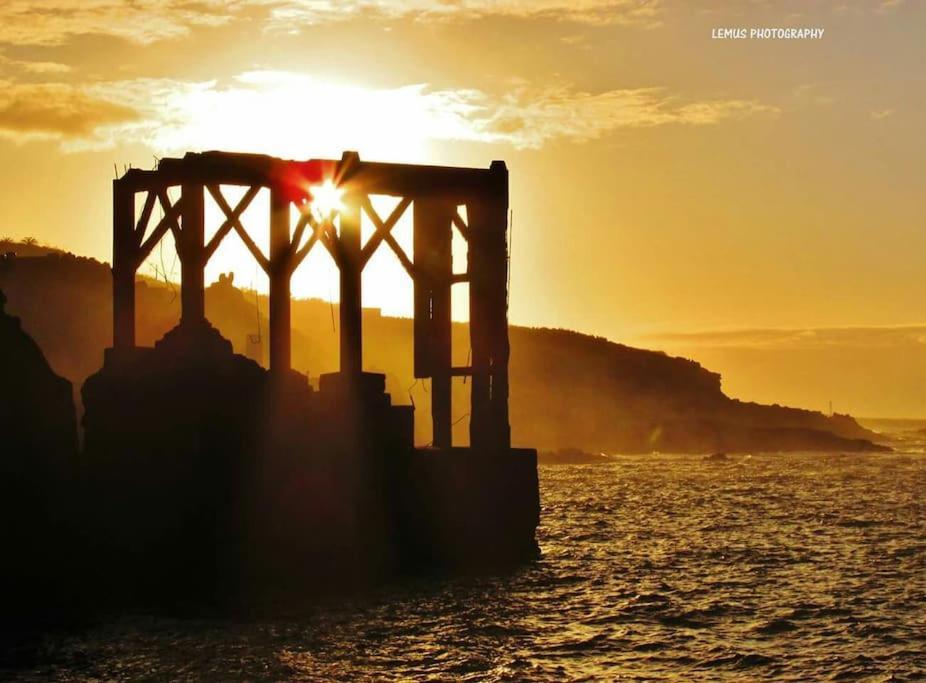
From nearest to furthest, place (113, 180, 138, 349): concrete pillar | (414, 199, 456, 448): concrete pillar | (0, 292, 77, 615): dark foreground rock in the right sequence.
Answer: (0, 292, 77, 615): dark foreground rock < (113, 180, 138, 349): concrete pillar < (414, 199, 456, 448): concrete pillar

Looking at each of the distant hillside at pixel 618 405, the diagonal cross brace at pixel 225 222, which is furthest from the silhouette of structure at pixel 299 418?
the distant hillside at pixel 618 405

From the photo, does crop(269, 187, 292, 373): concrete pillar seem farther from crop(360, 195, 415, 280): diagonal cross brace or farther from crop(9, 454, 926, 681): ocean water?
crop(9, 454, 926, 681): ocean water

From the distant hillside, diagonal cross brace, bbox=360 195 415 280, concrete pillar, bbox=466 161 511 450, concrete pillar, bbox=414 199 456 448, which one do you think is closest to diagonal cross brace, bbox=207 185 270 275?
diagonal cross brace, bbox=360 195 415 280

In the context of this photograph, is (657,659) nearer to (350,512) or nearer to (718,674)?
(718,674)

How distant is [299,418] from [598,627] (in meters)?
6.42

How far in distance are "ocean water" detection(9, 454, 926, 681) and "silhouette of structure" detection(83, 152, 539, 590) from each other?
1.45m

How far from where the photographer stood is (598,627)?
2044cm

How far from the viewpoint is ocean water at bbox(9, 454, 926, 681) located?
1698 centimetres

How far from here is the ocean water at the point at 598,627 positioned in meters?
17.0

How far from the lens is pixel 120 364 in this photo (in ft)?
76.8

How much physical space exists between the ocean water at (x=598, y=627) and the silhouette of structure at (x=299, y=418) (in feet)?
4.76

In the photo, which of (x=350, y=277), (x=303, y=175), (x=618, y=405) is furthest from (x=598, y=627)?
(x=618, y=405)

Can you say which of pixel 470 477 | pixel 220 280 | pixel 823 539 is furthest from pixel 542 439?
pixel 470 477

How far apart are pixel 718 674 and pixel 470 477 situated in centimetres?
944
